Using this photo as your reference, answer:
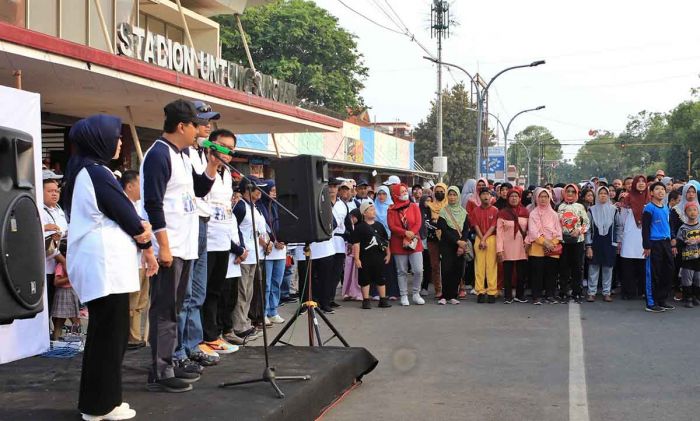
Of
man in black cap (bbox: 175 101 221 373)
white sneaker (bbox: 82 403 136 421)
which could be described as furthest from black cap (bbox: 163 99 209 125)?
white sneaker (bbox: 82 403 136 421)

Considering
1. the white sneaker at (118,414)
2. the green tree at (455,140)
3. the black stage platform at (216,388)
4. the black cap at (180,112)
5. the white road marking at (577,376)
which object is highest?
the green tree at (455,140)

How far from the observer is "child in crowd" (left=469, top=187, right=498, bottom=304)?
11922mm

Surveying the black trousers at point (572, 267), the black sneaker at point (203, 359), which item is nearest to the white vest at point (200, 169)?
the black sneaker at point (203, 359)

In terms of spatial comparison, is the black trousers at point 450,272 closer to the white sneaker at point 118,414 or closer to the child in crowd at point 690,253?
the child in crowd at point 690,253

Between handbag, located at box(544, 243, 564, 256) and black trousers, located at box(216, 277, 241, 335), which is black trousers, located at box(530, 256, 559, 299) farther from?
black trousers, located at box(216, 277, 241, 335)

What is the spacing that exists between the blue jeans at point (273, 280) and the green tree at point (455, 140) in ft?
185

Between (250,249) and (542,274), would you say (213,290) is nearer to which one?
(250,249)

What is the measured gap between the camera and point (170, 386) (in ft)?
16.7

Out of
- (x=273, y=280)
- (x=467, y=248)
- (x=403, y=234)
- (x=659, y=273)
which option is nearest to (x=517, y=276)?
(x=467, y=248)

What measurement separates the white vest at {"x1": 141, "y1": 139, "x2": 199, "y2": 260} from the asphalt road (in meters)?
1.74

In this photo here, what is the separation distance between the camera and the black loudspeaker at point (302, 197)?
21.6 ft

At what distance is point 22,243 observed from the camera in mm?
3623

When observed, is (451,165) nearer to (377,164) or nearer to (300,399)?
(377,164)

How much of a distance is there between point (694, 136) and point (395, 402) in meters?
75.5
